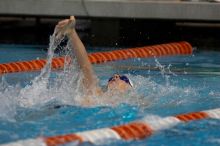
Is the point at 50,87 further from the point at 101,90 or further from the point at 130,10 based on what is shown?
the point at 130,10

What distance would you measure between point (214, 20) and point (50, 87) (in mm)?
4466

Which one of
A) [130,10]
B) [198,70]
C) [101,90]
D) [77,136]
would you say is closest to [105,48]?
[130,10]

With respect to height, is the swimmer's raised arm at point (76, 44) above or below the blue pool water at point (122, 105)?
above

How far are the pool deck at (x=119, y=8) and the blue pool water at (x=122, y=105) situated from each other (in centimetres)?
193

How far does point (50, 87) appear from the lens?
555 cm

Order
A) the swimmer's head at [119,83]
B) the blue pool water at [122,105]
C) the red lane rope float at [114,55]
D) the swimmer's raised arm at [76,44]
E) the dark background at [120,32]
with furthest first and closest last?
the dark background at [120,32] < the red lane rope float at [114,55] < the swimmer's head at [119,83] < the swimmer's raised arm at [76,44] < the blue pool water at [122,105]

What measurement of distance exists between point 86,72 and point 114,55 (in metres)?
3.52

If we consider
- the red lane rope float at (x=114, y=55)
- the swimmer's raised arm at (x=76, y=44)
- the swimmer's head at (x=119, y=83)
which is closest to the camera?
the swimmer's raised arm at (x=76, y=44)


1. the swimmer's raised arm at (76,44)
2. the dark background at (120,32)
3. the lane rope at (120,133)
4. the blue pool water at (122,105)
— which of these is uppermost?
the dark background at (120,32)

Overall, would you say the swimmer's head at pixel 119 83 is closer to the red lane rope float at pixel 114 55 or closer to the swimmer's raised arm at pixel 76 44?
the swimmer's raised arm at pixel 76 44

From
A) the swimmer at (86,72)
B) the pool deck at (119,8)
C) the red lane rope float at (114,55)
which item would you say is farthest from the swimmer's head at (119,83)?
the pool deck at (119,8)

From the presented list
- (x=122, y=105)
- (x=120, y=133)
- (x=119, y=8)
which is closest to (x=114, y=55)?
(x=119, y=8)

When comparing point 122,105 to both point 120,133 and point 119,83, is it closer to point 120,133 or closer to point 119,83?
point 119,83

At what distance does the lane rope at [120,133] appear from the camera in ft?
11.4
